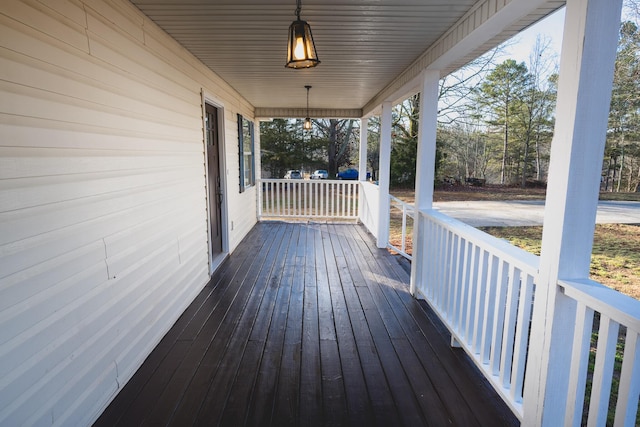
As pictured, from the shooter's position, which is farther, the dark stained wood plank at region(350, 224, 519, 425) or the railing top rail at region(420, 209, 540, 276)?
the dark stained wood plank at region(350, 224, 519, 425)

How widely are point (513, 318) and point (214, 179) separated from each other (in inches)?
152

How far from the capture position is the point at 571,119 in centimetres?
138

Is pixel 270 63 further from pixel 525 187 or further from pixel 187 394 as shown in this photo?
pixel 525 187

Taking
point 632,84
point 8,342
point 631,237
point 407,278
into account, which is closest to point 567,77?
point 632,84

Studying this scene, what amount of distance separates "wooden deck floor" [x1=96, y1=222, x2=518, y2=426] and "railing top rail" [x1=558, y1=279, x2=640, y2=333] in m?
0.89

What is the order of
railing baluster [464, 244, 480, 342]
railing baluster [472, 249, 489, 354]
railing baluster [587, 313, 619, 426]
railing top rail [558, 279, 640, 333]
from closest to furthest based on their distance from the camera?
railing top rail [558, 279, 640, 333]
railing baluster [587, 313, 619, 426]
railing baluster [472, 249, 489, 354]
railing baluster [464, 244, 480, 342]

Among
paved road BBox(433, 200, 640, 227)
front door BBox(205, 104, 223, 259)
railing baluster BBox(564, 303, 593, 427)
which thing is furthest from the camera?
paved road BBox(433, 200, 640, 227)

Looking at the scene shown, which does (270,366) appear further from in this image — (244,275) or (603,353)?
(244,275)

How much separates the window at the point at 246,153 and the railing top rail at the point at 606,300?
202 inches

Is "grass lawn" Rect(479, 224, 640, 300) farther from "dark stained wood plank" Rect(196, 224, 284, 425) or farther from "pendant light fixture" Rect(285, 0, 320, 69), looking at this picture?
"pendant light fixture" Rect(285, 0, 320, 69)

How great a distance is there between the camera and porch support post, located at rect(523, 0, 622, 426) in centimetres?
133

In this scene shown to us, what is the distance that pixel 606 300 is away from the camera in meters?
1.24

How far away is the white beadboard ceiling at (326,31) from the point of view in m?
2.27

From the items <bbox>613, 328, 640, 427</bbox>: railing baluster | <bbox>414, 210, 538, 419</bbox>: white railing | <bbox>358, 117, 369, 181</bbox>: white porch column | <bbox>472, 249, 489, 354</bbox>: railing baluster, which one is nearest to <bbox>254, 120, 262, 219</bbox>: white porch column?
<bbox>358, 117, 369, 181</bbox>: white porch column
